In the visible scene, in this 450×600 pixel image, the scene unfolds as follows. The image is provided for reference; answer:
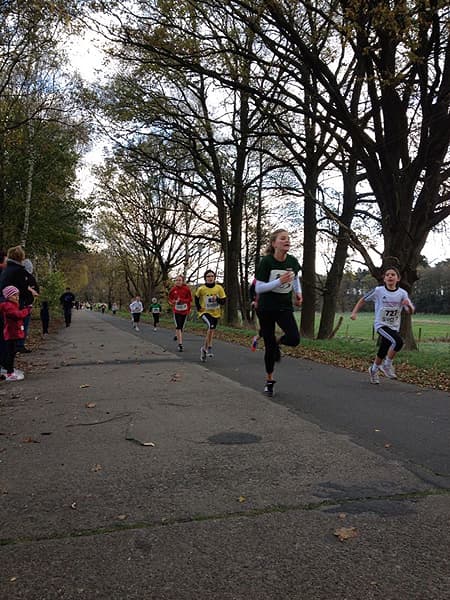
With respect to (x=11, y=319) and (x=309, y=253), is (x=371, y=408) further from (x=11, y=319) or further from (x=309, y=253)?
(x=309, y=253)

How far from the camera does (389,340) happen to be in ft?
26.2

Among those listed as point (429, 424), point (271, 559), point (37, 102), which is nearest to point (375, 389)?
point (429, 424)

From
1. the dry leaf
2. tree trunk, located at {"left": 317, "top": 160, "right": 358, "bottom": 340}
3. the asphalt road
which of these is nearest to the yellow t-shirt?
the asphalt road

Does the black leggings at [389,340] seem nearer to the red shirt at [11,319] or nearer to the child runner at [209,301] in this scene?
the child runner at [209,301]

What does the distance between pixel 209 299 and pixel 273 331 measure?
16.0 ft

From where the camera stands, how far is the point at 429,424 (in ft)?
17.0

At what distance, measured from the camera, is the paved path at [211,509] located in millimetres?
2264

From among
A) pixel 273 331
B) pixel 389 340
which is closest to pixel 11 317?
pixel 273 331

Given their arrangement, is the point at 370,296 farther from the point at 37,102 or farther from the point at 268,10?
the point at 37,102

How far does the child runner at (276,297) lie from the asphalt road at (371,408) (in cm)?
72

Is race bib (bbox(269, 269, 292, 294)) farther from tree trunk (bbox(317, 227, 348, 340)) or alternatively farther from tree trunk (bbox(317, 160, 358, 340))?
tree trunk (bbox(317, 227, 348, 340))

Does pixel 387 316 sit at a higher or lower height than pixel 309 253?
Result: lower

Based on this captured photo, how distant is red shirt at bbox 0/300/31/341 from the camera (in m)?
7.97

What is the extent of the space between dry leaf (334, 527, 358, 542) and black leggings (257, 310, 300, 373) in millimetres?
4004
